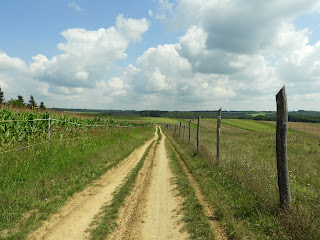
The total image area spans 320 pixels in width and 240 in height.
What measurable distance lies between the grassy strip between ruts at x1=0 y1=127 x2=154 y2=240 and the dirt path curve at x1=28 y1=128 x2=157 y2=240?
0.23 metres

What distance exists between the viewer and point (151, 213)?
17.6ft

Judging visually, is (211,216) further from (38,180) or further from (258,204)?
(38,180)

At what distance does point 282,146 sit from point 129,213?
13.8 feet

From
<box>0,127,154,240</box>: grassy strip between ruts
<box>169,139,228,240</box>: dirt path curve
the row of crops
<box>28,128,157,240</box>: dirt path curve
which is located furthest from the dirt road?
the row of crops

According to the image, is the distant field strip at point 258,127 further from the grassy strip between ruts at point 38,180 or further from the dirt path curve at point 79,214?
the dirt path curve at point 79,214

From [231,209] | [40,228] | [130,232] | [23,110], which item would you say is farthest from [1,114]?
[231,209]

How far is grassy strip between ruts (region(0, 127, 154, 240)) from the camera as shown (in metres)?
4.66

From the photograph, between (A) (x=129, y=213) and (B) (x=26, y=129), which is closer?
(A) (x=129, y=213)

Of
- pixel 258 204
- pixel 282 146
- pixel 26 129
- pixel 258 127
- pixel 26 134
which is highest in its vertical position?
pixel 282 146

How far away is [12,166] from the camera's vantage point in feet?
22.2

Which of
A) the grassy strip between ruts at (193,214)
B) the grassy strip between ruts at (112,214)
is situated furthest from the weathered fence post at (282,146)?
the grassy strip between ruts at (112,214)

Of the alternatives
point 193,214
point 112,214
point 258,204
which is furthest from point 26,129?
point 258,204

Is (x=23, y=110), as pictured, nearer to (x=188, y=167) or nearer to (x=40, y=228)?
(x=40, y=228)

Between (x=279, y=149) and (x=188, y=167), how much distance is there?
6.08 metres
